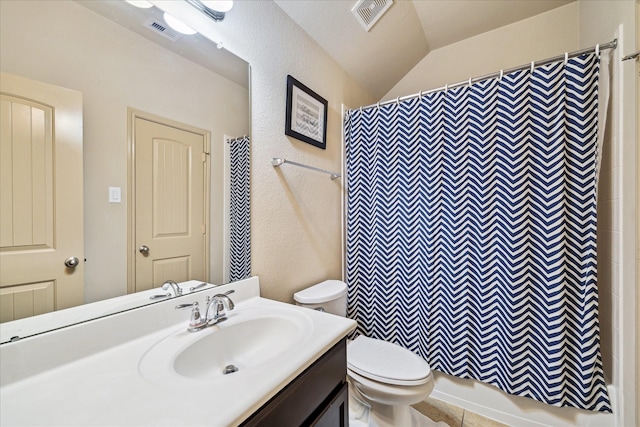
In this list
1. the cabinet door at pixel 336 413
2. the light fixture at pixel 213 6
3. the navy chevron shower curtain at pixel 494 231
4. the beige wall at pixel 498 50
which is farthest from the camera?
the beige wall at pixel 498 50

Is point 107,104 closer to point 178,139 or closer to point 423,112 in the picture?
point 178,139

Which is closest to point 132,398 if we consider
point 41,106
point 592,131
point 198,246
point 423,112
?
point 198,246

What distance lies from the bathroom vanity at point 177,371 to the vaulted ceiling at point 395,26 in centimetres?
150

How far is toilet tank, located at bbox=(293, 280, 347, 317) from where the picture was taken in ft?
4.38

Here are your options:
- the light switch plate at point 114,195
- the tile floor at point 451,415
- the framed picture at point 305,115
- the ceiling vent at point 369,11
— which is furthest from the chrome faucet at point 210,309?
the ceiling vent at point 369,11

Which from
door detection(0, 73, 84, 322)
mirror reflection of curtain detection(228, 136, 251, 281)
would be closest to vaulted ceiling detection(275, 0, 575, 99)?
mirror reflection of curtain detection(228, 136, 251, 281)

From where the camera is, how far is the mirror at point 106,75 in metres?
0.62

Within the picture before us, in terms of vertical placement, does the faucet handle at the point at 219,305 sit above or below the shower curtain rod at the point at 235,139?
below

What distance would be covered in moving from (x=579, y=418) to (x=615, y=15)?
191 cm

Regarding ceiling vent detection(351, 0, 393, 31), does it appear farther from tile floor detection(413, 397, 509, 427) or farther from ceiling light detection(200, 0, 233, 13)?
tile floor detection(413, 397, 509, 427)

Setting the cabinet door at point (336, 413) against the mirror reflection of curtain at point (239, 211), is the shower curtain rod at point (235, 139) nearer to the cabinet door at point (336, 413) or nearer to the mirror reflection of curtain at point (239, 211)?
the mirror reflection of curtain at point (239, 211)

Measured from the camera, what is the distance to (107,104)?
736 mm

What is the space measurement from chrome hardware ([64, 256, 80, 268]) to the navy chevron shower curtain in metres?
1.44

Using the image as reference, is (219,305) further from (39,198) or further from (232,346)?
(39,198)
